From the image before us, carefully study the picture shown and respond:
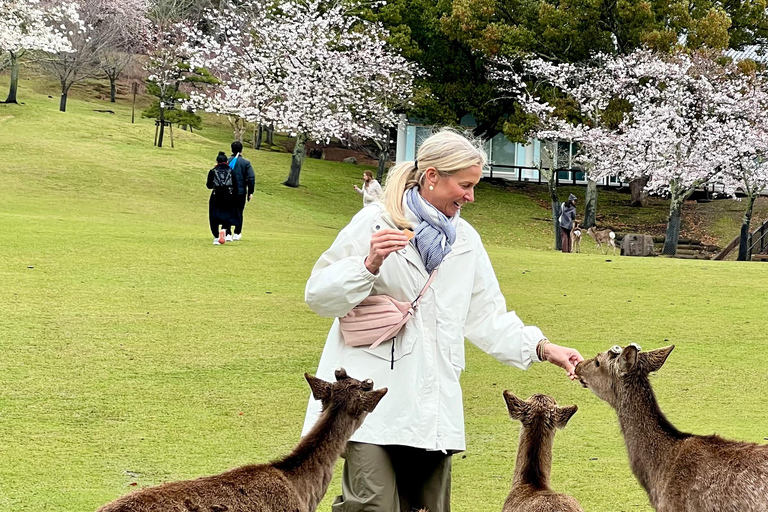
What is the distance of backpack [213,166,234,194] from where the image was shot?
2100 centimetres

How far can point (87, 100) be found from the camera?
63344mm

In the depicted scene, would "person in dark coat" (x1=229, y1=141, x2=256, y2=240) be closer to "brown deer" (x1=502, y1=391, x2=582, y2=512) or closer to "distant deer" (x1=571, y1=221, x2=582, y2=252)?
"distant deer" (x1=571, y1=221, x2=582, y2=252)

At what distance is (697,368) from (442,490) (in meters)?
8.19

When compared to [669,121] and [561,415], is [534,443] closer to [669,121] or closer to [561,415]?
[561,415]

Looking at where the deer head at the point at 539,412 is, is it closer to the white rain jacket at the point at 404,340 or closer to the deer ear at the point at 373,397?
the white rain jacket at the point at 404,340

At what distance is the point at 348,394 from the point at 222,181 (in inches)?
663

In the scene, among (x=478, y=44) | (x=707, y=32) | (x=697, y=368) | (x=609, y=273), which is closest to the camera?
(x=697, y=368)

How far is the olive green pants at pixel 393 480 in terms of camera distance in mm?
4656

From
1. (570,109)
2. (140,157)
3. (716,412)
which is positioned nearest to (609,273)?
(716,412)

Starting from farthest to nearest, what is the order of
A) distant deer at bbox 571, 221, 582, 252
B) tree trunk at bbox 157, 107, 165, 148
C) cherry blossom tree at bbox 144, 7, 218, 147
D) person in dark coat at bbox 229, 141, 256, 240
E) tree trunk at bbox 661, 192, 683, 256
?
1. tree trunk at bbox 157, 107, 165, 148
2. cherry blossom tree at bbox 144, 7, 218, 147
3. tree trunk at bbox 661, 192, 683, 256
4. distant deer at bbox 571, 221, 582, 252
5. person in dark coat at bbox 229, 141, 256, 240

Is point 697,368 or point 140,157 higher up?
point 140,157

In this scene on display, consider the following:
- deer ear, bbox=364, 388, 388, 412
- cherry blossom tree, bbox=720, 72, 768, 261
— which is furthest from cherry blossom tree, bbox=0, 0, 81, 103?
deer ear, bbox=364, 388, 388, 412

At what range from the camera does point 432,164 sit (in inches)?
187

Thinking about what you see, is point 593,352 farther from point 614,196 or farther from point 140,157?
point 614,196
